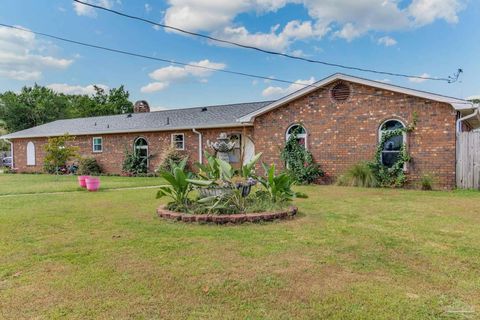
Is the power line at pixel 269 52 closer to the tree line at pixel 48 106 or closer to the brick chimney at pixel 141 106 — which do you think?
the brick chimney at pixel 141 106

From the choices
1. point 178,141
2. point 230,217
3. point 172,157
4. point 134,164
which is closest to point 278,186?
point 230,217

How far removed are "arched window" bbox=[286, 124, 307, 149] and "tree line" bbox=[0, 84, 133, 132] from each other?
37.0 m

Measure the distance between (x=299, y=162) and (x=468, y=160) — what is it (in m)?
5.60

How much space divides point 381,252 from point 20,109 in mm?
45221

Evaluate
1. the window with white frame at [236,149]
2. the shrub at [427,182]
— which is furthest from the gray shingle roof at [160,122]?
the shrub at [427,182]

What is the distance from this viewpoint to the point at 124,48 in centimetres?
1124

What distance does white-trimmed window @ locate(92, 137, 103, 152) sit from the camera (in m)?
21.2

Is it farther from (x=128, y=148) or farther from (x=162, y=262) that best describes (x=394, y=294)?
(x=128, y=148)

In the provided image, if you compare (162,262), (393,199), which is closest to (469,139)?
(393,199)

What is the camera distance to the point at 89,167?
20703 mm

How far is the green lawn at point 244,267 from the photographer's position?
2848 millimetres

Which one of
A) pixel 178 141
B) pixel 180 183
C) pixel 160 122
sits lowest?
pixel 180 183

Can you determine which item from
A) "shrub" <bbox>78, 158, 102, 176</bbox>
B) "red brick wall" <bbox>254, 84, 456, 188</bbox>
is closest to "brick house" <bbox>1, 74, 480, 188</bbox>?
"red brick wall" <bbox>254, 84, 456, 188</bbox>

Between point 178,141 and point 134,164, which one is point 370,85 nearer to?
point 178,141
